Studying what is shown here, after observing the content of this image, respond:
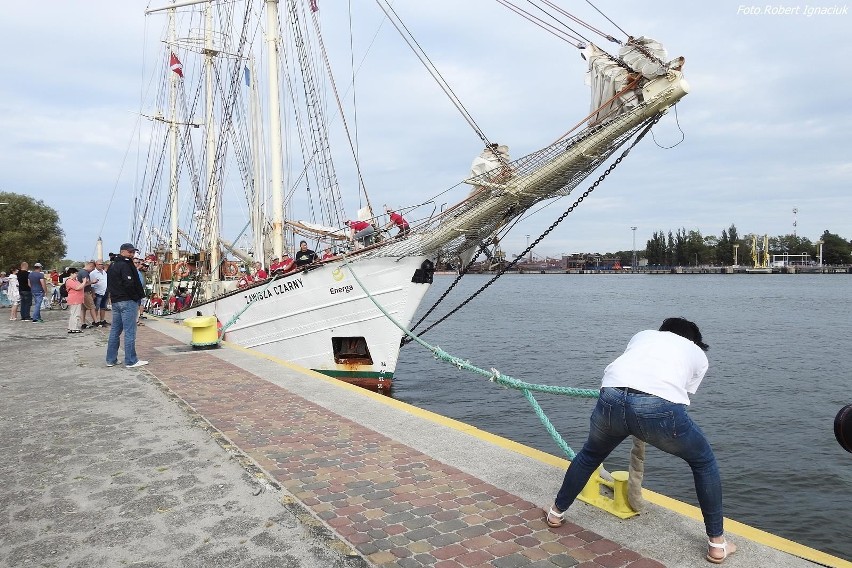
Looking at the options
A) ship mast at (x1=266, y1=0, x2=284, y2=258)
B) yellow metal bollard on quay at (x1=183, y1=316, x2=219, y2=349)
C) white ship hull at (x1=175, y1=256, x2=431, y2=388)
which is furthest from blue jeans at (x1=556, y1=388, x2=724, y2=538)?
ship mast at (x1=266, y1=0, x2=284, y2=258)

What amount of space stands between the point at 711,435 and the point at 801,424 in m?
2.58

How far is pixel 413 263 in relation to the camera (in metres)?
12.0

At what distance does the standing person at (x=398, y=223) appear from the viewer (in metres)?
12.1

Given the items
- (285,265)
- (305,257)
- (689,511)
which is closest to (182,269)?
(285,265)

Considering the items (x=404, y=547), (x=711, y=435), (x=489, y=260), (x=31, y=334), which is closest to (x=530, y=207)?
(x=489, y=260)

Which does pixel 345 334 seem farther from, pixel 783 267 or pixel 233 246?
pixel 783 267

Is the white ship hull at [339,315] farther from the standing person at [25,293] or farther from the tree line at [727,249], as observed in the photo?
the tree line at [727,249]

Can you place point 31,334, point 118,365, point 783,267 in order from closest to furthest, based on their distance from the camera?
point 118,365
point 31,334
point 783,267

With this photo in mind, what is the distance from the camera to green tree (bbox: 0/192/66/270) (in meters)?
48.9

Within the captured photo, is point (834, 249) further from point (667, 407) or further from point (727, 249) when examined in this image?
point (667, 407)

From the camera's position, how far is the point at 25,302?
18.4 m

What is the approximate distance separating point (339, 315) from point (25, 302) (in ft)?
38.5

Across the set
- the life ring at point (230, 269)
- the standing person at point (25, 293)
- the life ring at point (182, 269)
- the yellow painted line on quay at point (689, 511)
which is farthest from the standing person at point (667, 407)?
the life ring at point (230, 269)

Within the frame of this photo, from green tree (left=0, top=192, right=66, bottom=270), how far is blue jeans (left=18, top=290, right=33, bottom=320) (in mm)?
35884
